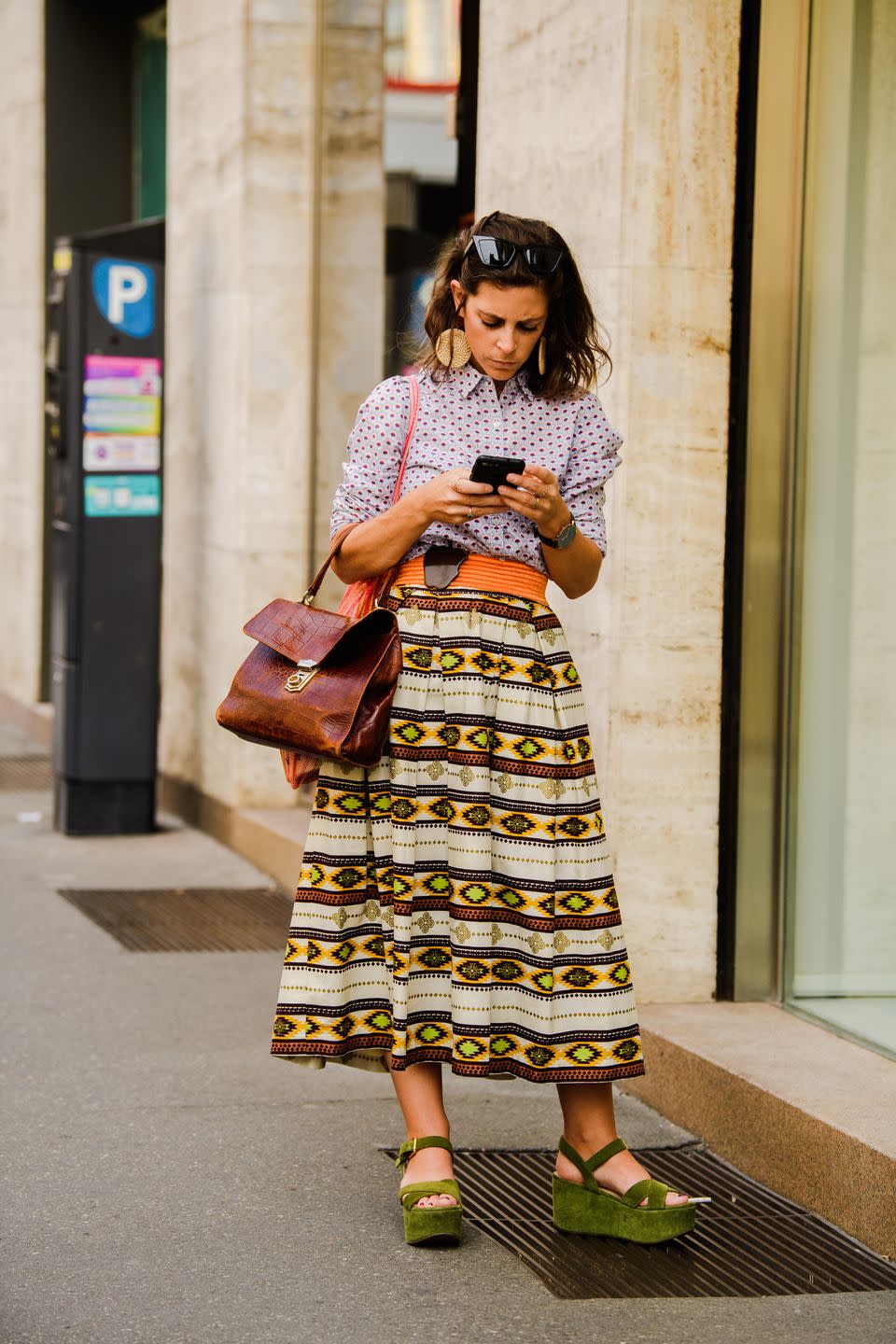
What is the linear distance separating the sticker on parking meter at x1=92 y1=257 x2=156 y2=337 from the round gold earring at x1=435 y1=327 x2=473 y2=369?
4.34 meters

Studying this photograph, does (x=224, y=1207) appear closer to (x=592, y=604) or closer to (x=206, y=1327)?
(x=206, y=1327)

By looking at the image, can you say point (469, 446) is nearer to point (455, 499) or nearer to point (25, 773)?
point (455, 499)

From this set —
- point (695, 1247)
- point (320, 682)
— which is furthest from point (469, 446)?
point (695, 1247)

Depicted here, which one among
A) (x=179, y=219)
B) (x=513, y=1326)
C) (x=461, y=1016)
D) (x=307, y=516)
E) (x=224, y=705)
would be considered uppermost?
(x=179, y=219)

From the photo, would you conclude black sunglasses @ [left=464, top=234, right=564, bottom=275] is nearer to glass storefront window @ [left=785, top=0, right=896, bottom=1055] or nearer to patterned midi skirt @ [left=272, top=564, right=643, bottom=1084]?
patterned midi skirt @ [left=272, top=564, right=643, bottom=1084]

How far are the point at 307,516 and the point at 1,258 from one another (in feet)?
17.7

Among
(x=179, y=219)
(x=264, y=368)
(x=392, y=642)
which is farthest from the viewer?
(x=179, y=219)

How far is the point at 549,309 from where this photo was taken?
12.5 ft

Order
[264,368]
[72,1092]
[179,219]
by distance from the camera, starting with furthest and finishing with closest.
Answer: [179,219], [264,368], [72,1092]

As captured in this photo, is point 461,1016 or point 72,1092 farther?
point 72,1092

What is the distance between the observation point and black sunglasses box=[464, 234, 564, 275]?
3.67 m

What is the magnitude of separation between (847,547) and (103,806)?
4081mm

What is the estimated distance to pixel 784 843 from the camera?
502 cm

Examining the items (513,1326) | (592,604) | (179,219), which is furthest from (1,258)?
(513,1326)
